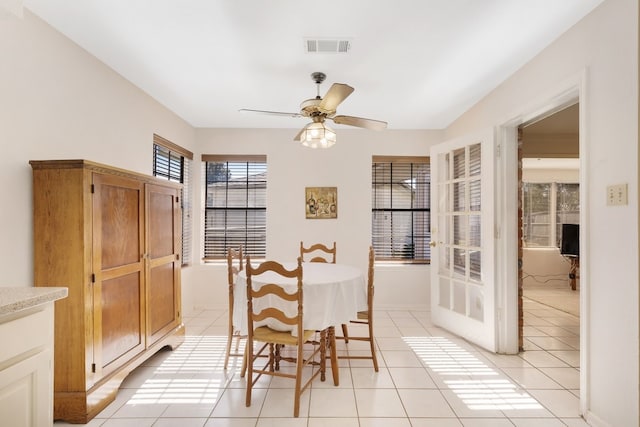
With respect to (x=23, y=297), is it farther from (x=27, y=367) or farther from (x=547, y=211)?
(x=547, y=211)

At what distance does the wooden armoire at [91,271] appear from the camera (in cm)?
191

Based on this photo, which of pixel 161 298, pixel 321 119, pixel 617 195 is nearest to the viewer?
pixel 617 195

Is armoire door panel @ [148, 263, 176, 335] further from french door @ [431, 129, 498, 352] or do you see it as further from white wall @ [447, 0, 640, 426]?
white wall @ [447, 0, 640, 426]

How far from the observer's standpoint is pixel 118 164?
283 centimetres

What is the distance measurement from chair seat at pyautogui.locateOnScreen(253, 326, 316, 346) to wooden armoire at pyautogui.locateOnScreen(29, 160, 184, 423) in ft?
3.17

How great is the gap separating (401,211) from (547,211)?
3648mm

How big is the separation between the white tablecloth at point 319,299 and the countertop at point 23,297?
1.23 metres

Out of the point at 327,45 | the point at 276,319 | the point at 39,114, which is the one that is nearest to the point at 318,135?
the point at 327,45

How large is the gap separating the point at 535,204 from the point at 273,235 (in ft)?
17.3

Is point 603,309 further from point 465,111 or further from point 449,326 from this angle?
point 465,111

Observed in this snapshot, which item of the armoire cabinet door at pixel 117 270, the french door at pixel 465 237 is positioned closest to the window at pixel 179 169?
the armoire cabinet door at pixel 117 270

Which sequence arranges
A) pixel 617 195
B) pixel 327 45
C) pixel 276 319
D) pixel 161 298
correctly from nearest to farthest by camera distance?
pixel 617 195 < pixel 276 319 < pixel 327 45 < pixel 161 298

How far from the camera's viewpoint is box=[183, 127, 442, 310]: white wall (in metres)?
4.35

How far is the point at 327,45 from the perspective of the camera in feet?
7.61
